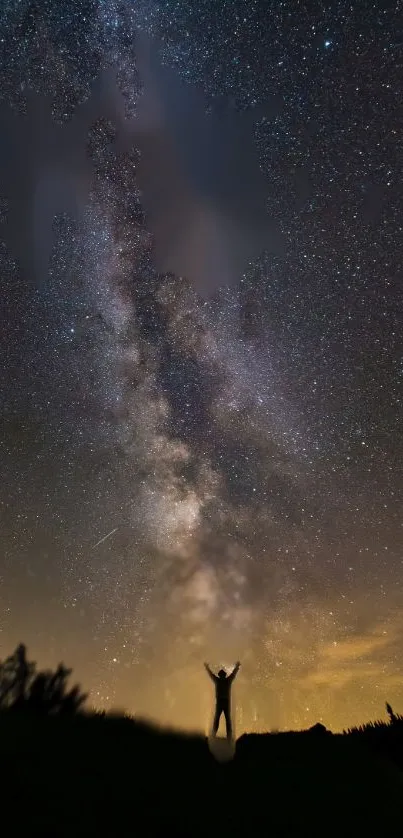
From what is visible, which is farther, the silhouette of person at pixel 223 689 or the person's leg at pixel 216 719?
the silhouette of person at pixel 223 689

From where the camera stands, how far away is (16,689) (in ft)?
29.8

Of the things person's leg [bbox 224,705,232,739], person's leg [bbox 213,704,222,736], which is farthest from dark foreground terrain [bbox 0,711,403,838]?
person's leg [bbox 213,704,222,736]

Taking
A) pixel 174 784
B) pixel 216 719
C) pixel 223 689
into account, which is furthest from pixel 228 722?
pixel 174 784

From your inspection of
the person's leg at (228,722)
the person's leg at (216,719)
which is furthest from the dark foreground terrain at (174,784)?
the person's leg at (216,719)

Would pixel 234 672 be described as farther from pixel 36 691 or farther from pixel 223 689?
pixel 36 691

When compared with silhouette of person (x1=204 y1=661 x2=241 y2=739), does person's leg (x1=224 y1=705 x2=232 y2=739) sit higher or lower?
lower

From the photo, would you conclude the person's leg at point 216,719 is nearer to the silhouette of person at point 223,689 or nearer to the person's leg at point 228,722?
the silhouette of person at point 223,689

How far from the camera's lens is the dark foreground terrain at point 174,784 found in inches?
170

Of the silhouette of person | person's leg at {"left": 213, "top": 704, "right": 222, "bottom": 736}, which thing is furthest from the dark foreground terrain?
the silhouette of person

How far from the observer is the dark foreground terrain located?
4324mm

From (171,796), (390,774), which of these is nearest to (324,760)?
(390,774)

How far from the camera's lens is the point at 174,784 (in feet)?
19.3

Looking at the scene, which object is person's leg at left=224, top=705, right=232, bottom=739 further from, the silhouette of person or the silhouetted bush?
the silhouetted bush

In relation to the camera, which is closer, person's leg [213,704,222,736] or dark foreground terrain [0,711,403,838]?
dark foreground terrain [0,711,403,838]
